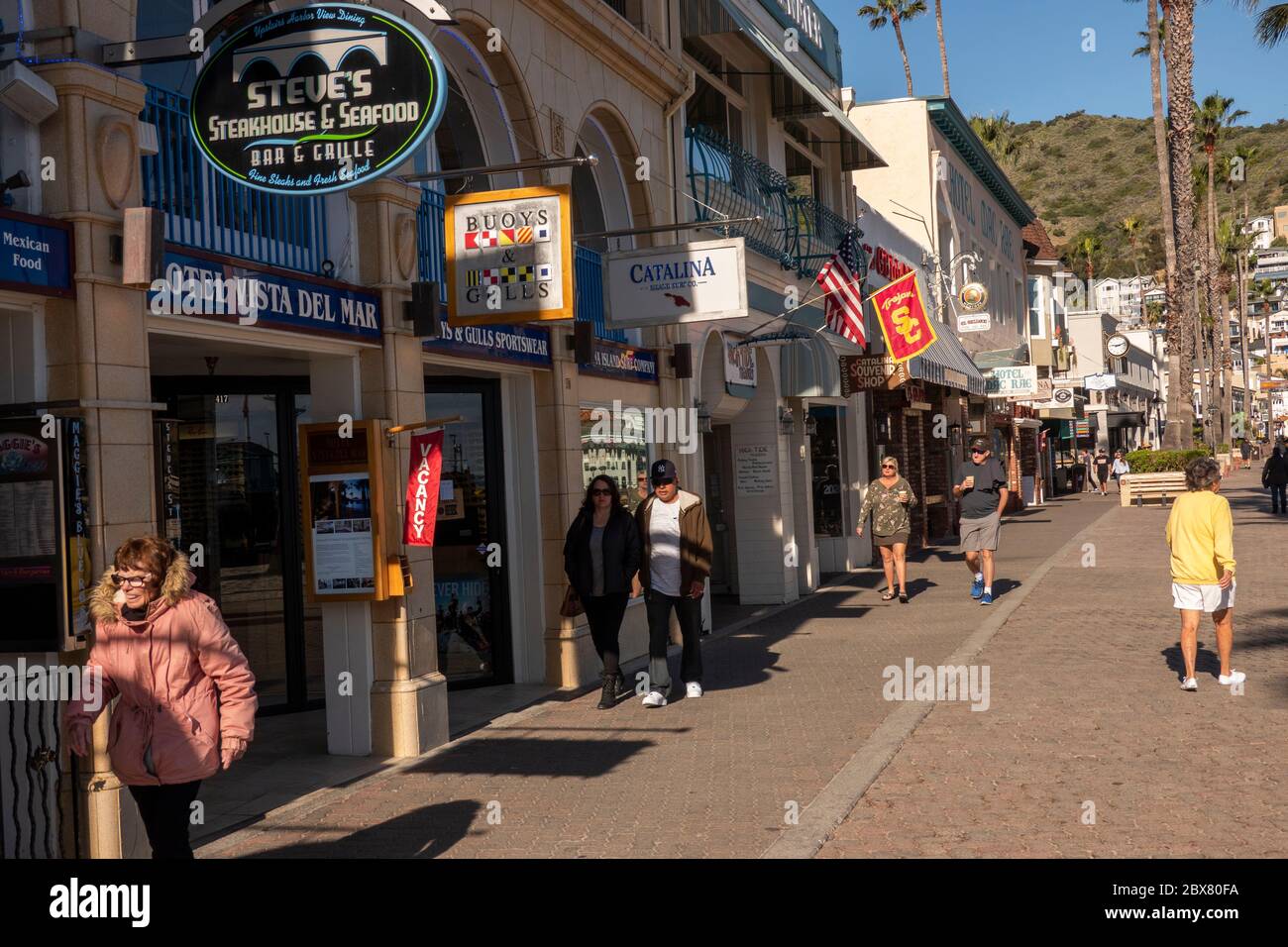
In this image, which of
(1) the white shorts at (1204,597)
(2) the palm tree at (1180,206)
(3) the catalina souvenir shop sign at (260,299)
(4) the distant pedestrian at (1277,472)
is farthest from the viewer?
(2) the palm tree at (1180,206)

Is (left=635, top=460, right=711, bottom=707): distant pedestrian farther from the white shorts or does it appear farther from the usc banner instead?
the usc banner

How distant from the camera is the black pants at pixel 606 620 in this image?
10.5 metres

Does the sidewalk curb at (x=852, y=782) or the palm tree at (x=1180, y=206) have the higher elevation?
the palm tree at (x=1180, y=206)

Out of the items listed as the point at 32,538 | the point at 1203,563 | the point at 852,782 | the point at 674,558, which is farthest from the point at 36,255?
the point at 1203,563

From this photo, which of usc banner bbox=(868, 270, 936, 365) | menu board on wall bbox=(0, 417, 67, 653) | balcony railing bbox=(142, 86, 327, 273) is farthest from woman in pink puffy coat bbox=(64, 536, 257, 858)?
usc banner bbox=(868, 270, 936, 365)

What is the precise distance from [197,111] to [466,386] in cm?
479

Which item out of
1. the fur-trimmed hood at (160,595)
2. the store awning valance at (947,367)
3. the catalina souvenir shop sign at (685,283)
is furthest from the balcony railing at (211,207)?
the store awning valance at (947,367)

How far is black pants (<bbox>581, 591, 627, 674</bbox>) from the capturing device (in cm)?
1052

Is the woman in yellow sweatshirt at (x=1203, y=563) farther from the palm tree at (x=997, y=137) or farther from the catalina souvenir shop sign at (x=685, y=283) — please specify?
the palm tree at (x=997, y=137)

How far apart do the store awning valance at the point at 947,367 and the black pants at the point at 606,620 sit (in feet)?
48.6

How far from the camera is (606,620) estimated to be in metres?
10.6

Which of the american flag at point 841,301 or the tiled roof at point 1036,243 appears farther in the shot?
the tiled roof at point 1036,243

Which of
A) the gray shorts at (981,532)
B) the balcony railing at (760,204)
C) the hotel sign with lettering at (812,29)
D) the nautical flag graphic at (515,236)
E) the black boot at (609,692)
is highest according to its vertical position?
the hotel sign with lettering at (812,29)

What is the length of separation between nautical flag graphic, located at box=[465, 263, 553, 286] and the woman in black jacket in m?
1.71
